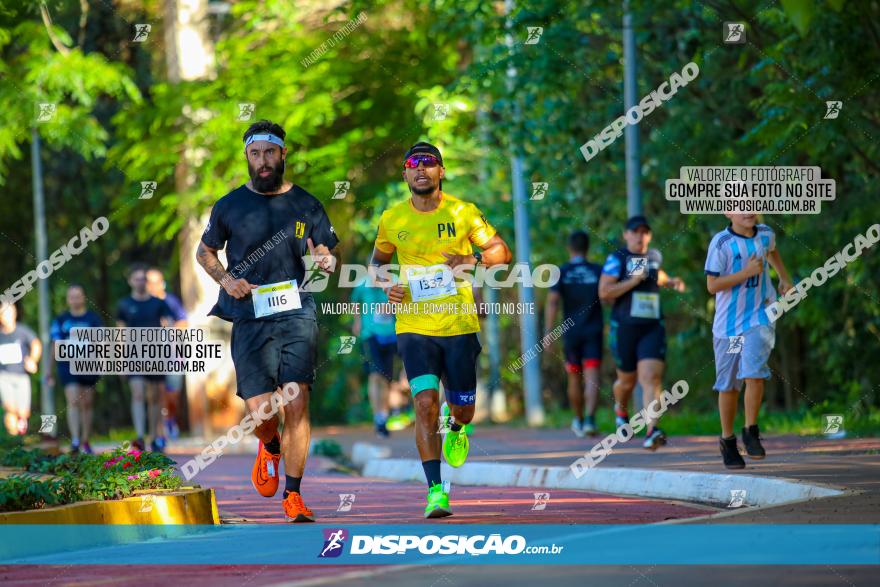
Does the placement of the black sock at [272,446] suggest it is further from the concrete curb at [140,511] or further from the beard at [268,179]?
the beard at [268,179]

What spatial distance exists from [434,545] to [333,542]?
0.52 meters

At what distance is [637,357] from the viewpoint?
16312 millimetres

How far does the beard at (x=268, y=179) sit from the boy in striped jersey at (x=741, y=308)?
3603 mm

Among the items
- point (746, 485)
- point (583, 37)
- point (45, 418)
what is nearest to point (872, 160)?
point (583, 37)

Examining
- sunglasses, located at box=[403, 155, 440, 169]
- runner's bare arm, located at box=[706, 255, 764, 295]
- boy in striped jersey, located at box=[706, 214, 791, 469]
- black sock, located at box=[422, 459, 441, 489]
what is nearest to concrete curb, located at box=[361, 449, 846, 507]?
boy in striped jersey, located at box=[706, 214, 791, 469]

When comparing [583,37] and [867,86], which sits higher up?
[583,37]

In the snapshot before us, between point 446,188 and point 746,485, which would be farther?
point 446,188

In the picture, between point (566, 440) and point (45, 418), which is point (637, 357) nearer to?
point (566, 440)

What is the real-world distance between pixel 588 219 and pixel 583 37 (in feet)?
15.9

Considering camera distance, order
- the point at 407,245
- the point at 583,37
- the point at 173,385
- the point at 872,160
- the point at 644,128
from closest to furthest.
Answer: the point at 407,245 < the point at 872,160 < the point at 583,37 < the point at 644,128 < the point at 173,385

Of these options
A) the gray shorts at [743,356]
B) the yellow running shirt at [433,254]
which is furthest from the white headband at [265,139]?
the gray shorts at [743,356]

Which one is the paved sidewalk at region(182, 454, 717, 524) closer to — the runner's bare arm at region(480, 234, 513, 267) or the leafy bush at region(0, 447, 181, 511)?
the leafy bush at region(0, 447, 181, 511)

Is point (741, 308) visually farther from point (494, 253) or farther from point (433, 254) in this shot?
point (433, 254)

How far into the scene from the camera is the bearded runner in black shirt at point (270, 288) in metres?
10.5
